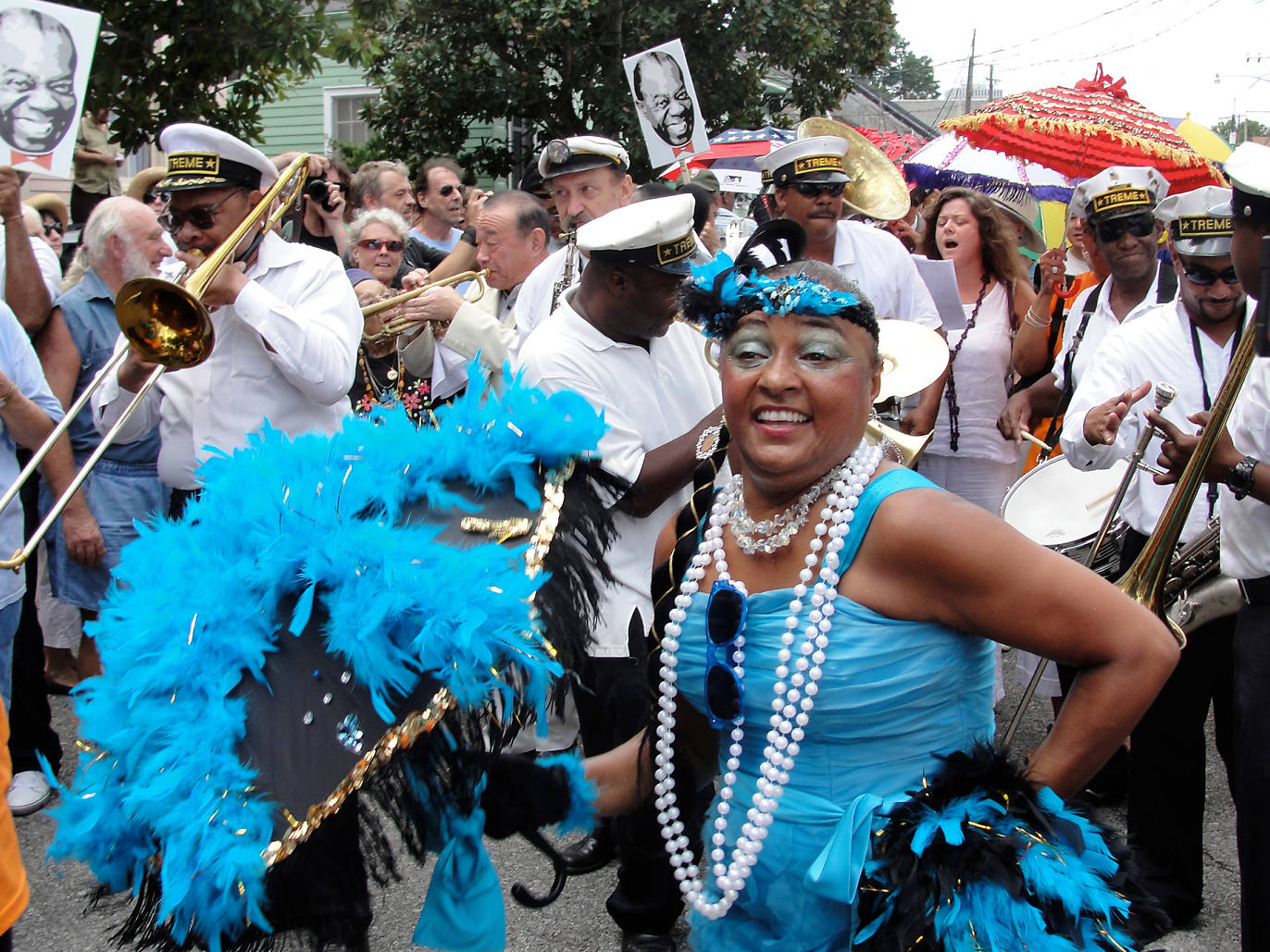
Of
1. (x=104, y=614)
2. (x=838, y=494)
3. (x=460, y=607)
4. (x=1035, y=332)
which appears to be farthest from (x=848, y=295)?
(x=1035, y=332)

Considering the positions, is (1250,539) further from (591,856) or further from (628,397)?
(591,856)

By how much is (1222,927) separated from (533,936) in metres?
2.26

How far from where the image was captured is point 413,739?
1724 mm

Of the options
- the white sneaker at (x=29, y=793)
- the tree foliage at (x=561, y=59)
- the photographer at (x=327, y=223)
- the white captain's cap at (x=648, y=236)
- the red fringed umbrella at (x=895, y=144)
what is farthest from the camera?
the tree foliage at (x=561, y=59)

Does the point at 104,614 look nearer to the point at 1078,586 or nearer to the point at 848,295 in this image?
the point at 848,295

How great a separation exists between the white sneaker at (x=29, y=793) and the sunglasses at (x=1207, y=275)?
4617mm

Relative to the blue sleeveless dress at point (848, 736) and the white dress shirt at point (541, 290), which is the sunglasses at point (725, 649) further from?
the white dress shirt at point (541, 290)

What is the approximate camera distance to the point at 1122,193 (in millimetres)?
5016

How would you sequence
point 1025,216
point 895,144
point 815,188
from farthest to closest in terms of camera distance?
point 895,144 < point 1025,216 < point 815,188

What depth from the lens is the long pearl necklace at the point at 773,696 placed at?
1.98m

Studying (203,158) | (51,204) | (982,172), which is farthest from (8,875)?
(982,172)

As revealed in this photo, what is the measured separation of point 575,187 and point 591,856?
3.06 metres

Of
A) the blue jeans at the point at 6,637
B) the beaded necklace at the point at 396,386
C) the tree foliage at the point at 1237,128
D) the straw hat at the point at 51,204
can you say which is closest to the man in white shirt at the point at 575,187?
the beaded necklace at the point at 396,386

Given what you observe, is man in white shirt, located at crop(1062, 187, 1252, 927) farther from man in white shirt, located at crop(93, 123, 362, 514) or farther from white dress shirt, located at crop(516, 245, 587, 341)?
man in white shirt, located at crop(93, 123, 362, 514)
